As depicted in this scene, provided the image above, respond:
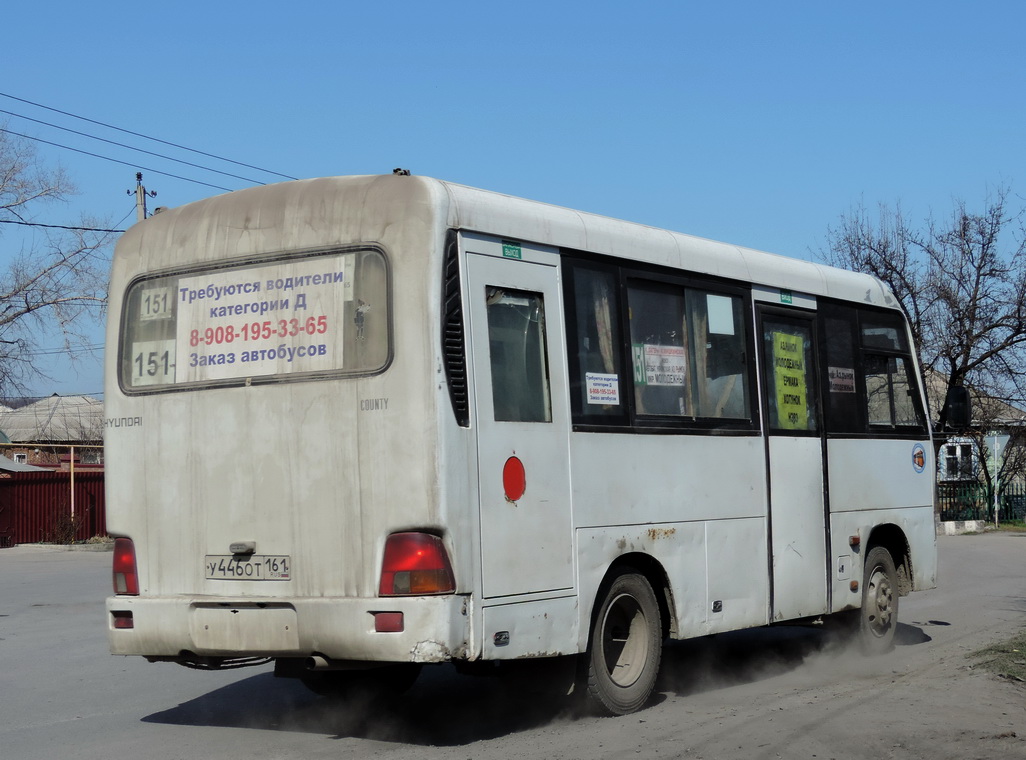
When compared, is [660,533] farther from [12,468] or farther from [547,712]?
[12,468]

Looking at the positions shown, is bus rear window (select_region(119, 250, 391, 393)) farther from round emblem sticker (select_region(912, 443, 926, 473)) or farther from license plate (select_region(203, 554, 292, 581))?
round emblem sticker (select_region(912, 443, 926, 473))

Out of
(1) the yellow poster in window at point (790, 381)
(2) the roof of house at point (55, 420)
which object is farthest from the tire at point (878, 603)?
(2) the roof of house at point (55, 420)

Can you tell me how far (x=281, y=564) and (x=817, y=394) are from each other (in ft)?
16.8

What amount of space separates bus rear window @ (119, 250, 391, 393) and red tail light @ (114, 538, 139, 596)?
0.93m

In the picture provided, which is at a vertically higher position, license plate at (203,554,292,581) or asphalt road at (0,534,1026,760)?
license plate at (203,554,292,581)

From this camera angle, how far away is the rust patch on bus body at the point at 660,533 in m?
8.02

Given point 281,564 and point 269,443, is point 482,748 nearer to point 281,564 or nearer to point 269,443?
point 281,564

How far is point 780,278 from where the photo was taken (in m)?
9.83

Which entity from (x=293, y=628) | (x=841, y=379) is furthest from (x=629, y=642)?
(x=841, y=379)

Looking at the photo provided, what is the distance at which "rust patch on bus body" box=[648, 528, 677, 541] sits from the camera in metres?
8.02

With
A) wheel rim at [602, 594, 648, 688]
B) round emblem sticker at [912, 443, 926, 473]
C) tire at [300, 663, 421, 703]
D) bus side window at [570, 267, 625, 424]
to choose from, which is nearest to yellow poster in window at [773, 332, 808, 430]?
round emblem sticker at [912, 443, 926, 473]

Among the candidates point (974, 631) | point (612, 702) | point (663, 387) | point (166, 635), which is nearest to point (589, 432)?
point (663, 387)

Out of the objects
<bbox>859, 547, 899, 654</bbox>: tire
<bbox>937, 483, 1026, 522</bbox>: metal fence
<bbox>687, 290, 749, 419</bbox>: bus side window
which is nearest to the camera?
<bbox>687, 290, 749, 419</bbox>: bus side window

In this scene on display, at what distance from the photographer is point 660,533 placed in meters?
8.10
